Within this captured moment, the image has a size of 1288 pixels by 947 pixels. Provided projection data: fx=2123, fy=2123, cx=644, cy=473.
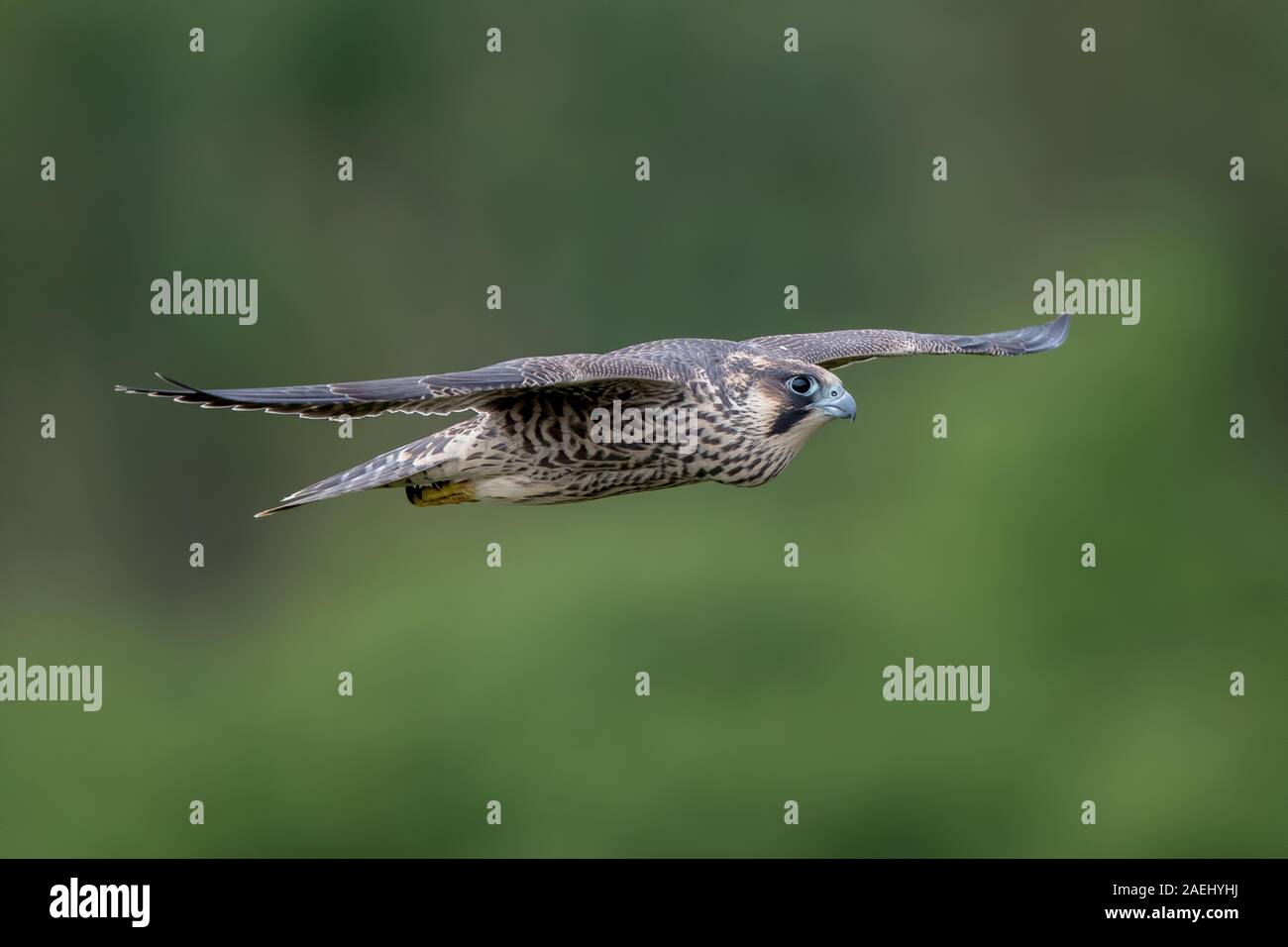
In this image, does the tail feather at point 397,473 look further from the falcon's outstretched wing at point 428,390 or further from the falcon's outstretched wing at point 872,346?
the falcon's outstretched wing at point 872,346

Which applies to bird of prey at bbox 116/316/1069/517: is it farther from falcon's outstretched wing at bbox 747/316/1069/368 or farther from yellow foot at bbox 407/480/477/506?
falcon's outstretched wing at bbox 747/316/1069/368

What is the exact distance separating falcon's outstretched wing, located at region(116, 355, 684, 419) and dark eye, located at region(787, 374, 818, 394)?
61cm

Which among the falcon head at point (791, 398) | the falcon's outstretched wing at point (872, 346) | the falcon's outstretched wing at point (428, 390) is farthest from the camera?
the falcon's outstretched wing at point (872, 346)

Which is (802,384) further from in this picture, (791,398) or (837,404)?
(837,404)

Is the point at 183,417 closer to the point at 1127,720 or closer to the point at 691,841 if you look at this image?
the point at 691,841

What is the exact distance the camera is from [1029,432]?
87.6 ft

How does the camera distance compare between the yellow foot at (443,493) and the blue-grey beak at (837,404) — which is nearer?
the blue-grey beak at (837,404)

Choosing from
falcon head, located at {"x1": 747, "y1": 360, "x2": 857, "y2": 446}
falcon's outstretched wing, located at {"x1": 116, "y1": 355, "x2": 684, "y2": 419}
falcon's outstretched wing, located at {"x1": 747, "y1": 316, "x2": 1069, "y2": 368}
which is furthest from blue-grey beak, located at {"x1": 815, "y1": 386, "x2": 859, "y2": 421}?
falcon's outstretched wing, located at {"x1": 747, "y1": 316, "x2": 1069, "y2": 368}

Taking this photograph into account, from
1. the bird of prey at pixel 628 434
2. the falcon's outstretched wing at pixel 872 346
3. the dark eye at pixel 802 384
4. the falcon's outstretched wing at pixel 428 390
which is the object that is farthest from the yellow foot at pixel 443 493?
the falcon's outstretched wing at pixel 872 346

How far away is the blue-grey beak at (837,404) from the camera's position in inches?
429

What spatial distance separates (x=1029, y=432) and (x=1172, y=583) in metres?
3.04

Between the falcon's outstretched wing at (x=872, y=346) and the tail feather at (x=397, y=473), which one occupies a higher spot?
the falcon's outstretched wing at (x=872, y=346)

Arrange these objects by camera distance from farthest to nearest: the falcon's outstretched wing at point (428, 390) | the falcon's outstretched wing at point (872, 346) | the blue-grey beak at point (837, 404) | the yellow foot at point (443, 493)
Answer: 1. the falcon's outstretched wing at point (872, 346)
2. the yellow foot at point (443, 493)
3. the blue-grey beak at point (837, 404)
4. the falcon's outstretched wing at point (428, 390)

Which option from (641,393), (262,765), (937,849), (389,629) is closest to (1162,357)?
(937,849)
